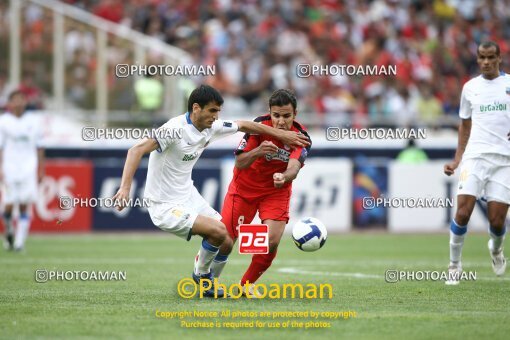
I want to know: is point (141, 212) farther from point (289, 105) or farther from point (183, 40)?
point (289, 105)

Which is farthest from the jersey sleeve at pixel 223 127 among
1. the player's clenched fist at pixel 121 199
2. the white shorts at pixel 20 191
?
the white shorts at pixel 20 191

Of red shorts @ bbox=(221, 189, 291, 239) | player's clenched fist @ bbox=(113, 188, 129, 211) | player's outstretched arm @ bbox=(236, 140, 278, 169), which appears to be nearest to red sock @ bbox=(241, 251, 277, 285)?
red shorts @ bbox=(221, 189, 291, 239)

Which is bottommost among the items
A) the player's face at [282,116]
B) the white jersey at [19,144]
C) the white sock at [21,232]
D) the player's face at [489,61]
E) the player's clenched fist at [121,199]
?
the white sock at [21,232]

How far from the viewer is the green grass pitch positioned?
24.0 feet

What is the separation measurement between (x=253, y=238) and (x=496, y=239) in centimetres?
348

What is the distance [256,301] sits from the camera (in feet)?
30.1

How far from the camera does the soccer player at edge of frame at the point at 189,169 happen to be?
925 cm

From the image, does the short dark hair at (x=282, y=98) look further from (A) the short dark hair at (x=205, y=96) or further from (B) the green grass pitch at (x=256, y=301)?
(B) the green grass pitch at (x=256, y=301)

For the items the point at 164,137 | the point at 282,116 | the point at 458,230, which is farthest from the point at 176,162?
the point at 458,230

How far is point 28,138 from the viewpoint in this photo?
17.2 meters

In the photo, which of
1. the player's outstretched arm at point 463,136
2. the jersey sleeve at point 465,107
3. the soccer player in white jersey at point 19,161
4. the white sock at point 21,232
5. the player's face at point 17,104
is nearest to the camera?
the jersey sleeve at point 465,107

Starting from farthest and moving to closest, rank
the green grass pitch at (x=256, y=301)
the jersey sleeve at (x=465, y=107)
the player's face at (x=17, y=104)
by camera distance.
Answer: the player's face at (x=17, y=104) < the jersey sleeve at (x=465, y=107) < the green grass pitch at (x=256, y=301)

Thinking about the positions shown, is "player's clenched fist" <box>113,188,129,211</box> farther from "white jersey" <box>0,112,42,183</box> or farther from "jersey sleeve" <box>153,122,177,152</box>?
"white jersey" <box>0,112,42,183</box>

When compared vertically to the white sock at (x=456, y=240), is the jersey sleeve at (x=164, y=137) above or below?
above
